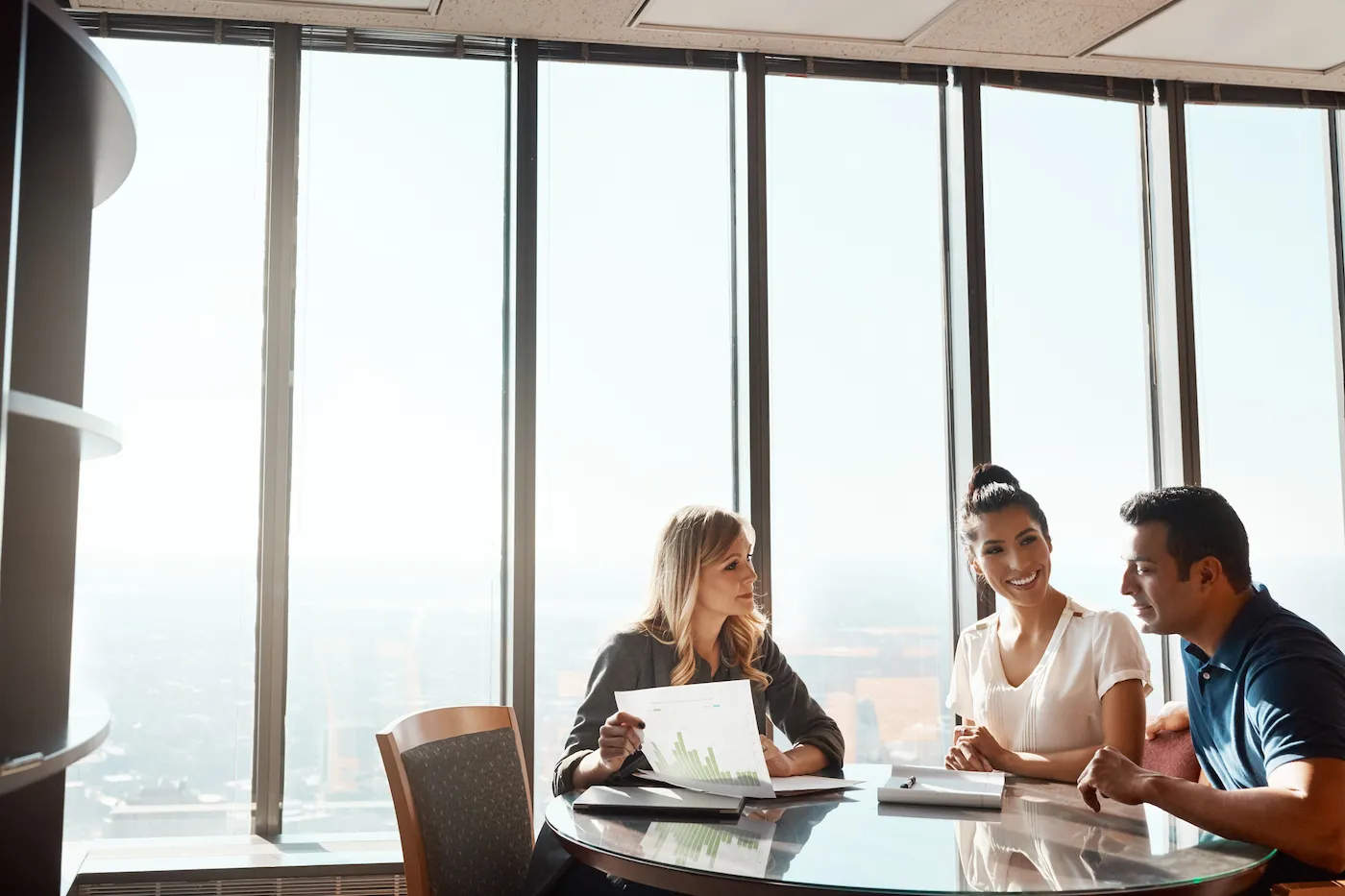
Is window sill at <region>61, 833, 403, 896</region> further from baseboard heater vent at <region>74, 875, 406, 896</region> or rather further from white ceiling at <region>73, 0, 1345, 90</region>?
white ceiling at <region>73, 0, 1345, 90</region>

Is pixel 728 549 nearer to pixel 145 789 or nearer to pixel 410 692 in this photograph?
pixel 410 692

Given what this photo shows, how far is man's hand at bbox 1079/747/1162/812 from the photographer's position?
1841 mm

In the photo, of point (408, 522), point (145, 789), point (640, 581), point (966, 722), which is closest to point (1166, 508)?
point (966, 722)

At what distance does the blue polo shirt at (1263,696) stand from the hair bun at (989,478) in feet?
2.72

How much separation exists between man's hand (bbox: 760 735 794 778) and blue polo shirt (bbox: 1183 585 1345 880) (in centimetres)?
81

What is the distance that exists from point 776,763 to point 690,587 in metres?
0.50

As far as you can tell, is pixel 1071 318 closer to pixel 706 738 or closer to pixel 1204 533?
pixel 1204 533

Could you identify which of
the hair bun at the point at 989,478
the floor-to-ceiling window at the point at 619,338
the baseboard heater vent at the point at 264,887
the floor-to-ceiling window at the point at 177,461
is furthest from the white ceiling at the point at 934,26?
the baseboard heater vent at the point at 264,887

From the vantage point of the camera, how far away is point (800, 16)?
3.34 m

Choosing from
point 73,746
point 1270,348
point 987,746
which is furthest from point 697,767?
point 1270,348

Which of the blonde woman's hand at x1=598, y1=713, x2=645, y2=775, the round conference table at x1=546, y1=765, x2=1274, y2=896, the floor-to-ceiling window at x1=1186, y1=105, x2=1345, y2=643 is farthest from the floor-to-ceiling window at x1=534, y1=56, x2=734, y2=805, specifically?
the floor-to-ceiling window at x1=1186, y1=105, x2=1345, y2=643

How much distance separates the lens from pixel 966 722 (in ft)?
9.50

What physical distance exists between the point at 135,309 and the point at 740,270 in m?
1.84

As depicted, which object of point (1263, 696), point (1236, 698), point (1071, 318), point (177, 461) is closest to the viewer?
point (1263, 696)
